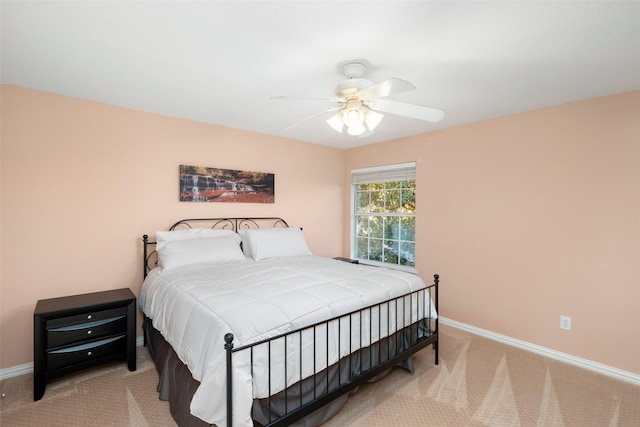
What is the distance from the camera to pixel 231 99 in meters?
2.66

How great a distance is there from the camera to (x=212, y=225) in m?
3.44

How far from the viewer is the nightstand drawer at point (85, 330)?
217cm

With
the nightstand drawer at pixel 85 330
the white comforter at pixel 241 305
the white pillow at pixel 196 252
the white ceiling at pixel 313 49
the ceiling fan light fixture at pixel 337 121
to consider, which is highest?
the white ceiling at pixel 313 49

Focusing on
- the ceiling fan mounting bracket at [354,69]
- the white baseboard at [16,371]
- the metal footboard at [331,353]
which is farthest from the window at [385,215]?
the white baseboard at [16,371]

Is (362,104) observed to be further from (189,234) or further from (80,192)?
(80,192)

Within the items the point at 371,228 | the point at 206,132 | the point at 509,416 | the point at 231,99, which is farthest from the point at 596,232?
the point at 206,132

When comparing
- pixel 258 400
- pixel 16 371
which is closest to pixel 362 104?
pixel 258 400

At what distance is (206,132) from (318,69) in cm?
182

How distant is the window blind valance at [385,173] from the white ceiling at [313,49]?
4.27 feet

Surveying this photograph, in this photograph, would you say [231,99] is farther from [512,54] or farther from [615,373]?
[615,373]

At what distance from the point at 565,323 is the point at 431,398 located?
158cm

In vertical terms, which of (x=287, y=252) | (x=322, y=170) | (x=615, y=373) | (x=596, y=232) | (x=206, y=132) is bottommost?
(x=615, y=373)

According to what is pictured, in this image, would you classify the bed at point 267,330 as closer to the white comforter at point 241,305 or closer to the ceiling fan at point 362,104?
the white comforter at point 241,305

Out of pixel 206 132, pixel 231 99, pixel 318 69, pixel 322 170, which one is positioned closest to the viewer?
pixel 318 69
